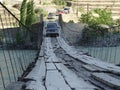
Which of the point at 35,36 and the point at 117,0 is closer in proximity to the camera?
the point at 35,36

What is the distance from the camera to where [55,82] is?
233 inches

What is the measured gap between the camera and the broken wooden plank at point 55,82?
5.49 m

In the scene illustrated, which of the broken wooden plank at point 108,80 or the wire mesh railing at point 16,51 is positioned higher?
the broken wooden plank at point 108,80

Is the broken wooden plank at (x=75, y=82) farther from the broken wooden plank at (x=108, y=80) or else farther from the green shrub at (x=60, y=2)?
the green shrub at (x=60, y=2)

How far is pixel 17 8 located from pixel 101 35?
15565 mm

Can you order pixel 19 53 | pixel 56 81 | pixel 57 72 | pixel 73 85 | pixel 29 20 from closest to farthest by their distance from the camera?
pixel 73 85, pixel 56 81, pixel 57 72, pixel 19 53, pixel 29 20

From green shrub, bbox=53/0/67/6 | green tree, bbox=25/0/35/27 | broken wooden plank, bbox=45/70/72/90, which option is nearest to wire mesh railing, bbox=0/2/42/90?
green tree, bbox=25/0/35/27

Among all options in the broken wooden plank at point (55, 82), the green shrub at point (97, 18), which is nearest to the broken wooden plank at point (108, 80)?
the broken wooden plank at point (55, 82)

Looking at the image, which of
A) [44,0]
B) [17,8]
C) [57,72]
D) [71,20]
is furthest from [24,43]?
[57,72]

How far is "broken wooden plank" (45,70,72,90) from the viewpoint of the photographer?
549cm

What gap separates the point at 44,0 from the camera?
61750 millimetres

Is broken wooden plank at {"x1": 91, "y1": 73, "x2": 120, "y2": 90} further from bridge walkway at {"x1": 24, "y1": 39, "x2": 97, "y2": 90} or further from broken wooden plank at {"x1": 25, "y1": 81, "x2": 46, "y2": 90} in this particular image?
broken wooden plank at {"x1": 25, "y1": 81, "x2": 46, "y2": 90}

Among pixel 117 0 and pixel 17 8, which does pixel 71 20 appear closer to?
pixel 17 8

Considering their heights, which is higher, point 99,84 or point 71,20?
point 99,84
